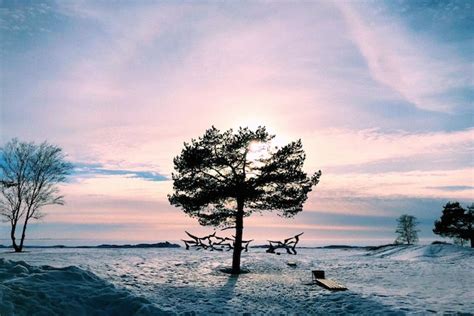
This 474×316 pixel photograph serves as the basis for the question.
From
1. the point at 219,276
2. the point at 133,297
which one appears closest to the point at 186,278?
the point at 219,276

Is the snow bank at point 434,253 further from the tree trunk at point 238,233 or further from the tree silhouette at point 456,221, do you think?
the tree trunk at point 238,233

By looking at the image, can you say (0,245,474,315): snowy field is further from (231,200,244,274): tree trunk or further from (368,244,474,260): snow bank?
(368,244,474,260): snow bank

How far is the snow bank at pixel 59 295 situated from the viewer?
10531 millimetres

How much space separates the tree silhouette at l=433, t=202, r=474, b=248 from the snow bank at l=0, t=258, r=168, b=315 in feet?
181

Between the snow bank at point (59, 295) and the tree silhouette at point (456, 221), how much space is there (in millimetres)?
55180

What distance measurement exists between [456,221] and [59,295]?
58.4m

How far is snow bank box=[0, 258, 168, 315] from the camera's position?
415 inches

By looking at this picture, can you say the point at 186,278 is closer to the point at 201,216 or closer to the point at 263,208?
the point at 201,216

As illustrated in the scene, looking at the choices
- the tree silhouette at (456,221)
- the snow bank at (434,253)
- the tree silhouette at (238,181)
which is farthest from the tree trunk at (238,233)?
the tree silhouette at (456,221)

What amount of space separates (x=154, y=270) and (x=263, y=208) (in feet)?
29.6

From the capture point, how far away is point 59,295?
11.6 meters

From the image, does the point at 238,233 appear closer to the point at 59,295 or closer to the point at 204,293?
the point at 204,293

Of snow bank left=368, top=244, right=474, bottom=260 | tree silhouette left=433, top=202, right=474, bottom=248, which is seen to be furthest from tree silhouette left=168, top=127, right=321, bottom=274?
tree silhouette left=433, top=202, right=474, bottom=248

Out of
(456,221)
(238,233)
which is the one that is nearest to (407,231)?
(456,221)
